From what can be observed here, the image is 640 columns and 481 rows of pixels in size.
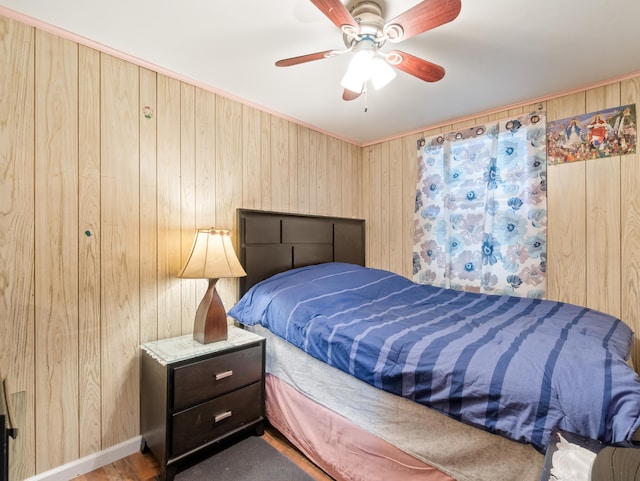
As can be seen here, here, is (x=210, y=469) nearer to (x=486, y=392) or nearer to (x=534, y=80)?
(x=486, y=392)

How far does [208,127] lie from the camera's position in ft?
7.12

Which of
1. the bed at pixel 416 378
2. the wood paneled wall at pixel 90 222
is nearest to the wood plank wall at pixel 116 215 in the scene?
the wood paneled wall at pixel 90 222

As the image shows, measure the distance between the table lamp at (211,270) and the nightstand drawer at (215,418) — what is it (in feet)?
1.10

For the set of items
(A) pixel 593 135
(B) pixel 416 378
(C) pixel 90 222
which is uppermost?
(A) pixel 593 135

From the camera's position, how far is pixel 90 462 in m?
1.65

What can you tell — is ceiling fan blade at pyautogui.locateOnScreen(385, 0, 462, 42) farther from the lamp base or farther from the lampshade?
the lamp base

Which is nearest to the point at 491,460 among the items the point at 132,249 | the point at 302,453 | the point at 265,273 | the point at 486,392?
the point at 486,392

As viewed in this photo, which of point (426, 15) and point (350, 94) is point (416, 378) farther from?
point (350, 94)

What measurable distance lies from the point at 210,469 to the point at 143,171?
1.69m

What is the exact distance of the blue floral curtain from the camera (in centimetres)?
236

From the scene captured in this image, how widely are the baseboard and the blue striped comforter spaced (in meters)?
0.91

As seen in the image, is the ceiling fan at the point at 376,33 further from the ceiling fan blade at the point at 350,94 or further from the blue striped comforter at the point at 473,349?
the blue striped comforter at the point at 473,349

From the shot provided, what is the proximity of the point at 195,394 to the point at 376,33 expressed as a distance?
197cm

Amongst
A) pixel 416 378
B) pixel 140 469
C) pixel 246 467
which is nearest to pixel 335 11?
pixel 416 378
